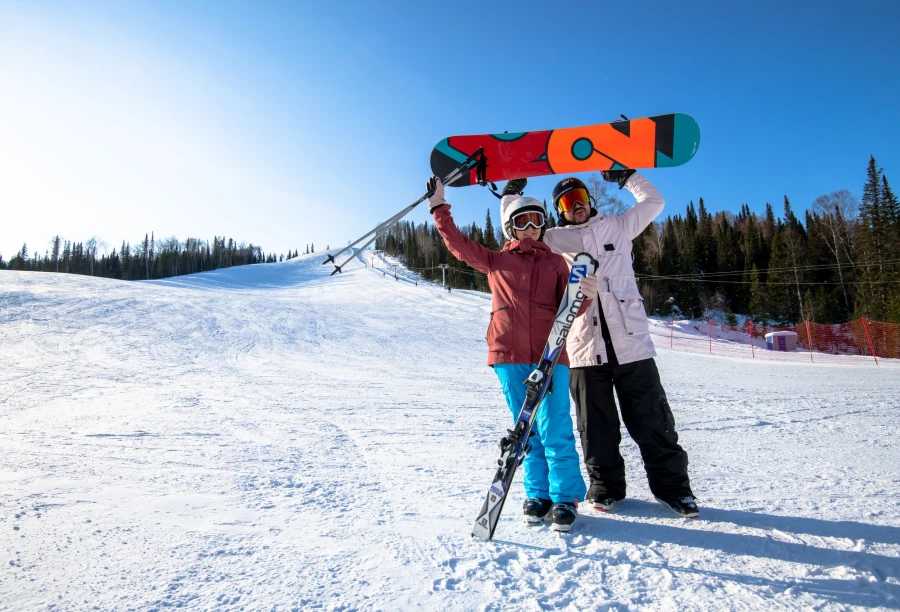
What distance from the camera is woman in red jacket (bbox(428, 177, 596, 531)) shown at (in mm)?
→ 2234

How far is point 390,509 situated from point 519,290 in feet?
4.38

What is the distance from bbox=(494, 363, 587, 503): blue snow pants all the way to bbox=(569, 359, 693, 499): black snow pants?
1.00ft

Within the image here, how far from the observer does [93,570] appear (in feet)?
5.34

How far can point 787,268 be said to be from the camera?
37.7 metres

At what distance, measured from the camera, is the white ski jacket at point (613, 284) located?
256 cm

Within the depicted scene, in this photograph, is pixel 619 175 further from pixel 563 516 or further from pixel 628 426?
pixel 563 516

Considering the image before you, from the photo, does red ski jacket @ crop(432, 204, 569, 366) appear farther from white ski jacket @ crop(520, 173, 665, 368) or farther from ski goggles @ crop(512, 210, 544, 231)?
white ski jacket @ crop(520, 173, 665, 368)

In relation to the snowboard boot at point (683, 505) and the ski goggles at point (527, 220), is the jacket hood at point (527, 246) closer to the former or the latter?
the ski goggles at point (527, 220)

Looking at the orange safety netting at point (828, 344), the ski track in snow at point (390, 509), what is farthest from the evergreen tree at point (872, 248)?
the ski track in snow at point (390, 509)

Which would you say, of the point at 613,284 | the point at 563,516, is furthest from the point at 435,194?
the point at 563,516

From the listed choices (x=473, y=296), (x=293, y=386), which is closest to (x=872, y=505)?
(x=293, y=386)

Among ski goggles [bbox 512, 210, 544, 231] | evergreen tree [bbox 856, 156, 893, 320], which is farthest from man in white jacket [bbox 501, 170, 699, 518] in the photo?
evergreen tree [bbox 856, 156, 893, 320]

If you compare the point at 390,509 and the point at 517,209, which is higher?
the point at 517,209

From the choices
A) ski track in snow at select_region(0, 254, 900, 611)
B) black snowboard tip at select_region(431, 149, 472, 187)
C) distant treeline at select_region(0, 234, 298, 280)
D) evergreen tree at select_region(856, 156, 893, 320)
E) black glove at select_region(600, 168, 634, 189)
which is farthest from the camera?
distant treeline at select_region(0, 234, 298, 280)
